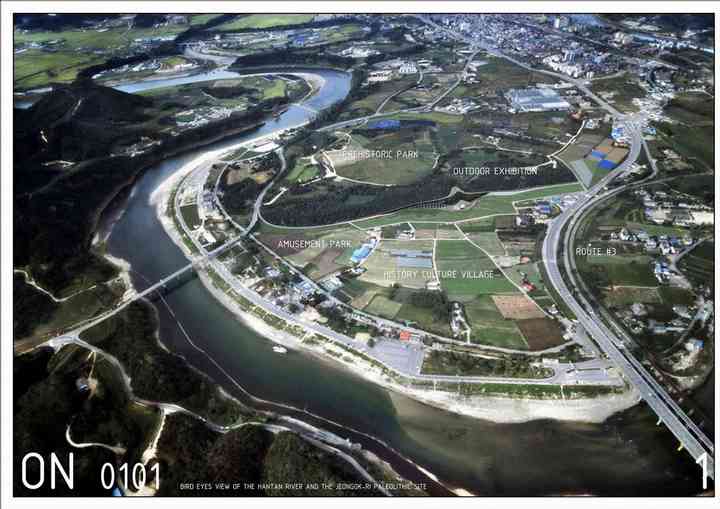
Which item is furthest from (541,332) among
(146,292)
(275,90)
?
(275,90)

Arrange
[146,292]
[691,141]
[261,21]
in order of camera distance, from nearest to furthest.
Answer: [146,292] → [691,141] → [261,21]

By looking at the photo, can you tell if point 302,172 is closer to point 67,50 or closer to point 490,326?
point 490,326

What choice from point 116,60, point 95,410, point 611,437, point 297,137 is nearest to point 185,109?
point 297,137

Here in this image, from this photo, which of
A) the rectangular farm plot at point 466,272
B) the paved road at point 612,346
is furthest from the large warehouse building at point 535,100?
the rectangular farm plot at point 466,272

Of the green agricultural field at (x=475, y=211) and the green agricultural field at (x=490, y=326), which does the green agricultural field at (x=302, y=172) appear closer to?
the green agricultural field at (x=475, y=211)

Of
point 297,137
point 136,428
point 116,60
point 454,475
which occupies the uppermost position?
point 116,60

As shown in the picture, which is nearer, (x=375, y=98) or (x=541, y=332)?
(x=541, y=332)

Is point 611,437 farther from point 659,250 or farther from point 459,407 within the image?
point 659,250
